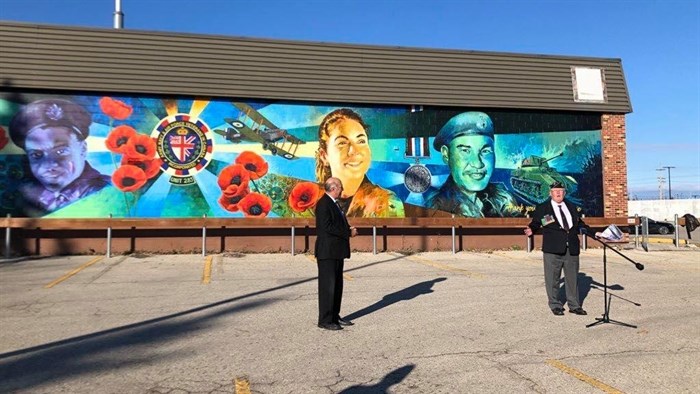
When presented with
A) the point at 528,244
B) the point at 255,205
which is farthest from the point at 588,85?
the point at 255,205

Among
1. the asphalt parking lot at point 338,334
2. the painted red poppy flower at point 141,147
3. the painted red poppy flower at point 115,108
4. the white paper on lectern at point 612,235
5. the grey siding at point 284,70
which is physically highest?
the grey siding at point 284,70

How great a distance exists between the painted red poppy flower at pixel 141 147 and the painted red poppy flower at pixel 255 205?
2785 mm

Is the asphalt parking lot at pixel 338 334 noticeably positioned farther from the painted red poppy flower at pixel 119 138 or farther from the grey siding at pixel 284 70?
the grey siding at pixel 284 70

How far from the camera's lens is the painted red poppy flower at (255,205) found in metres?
15.4

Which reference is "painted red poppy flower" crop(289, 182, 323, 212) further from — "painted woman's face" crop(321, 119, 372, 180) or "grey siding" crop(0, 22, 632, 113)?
"grey siding" crop(0, 22, 632, 113)

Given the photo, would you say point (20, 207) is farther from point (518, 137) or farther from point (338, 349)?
point (518, 137)

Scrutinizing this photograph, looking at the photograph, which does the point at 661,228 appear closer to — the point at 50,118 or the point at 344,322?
the point at 344,322

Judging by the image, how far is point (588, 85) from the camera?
17.9m

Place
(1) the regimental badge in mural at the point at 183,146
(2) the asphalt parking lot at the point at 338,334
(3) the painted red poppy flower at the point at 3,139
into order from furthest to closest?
(1) the regimental badge in mural at the point at 183,146, (3) the painted red poppy flower at the point at 3,139, (2) the asphalt parking lot at the point at 338,334

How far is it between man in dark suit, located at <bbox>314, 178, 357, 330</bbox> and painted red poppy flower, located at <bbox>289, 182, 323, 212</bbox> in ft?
29.1

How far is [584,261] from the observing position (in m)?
14.1

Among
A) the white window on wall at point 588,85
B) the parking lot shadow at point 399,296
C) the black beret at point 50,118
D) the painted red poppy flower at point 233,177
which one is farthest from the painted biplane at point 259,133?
the white window on wall at point 588,85

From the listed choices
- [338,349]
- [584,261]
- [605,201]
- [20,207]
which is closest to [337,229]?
[338,349]

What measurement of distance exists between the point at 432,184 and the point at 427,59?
12.8ft
